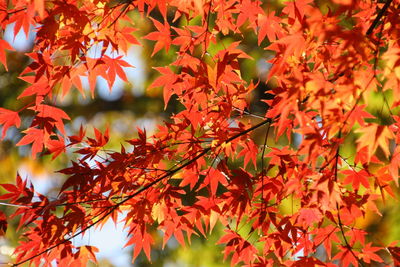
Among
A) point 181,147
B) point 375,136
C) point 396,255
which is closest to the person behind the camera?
point 375,136

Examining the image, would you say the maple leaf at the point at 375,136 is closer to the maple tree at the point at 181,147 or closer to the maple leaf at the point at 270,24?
the maple tree at the point at 181,147

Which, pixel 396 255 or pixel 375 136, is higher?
Result: pixel 375 136

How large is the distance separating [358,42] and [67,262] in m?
1.37

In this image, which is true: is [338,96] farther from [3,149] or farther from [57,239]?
[3,149]

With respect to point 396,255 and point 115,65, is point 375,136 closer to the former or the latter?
point 396,255

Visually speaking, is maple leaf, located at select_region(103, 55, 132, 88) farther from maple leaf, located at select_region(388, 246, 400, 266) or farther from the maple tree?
maple leaf, located at select_region(388, 246, 400, 266)

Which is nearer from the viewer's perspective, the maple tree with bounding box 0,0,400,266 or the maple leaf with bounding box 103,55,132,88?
the maple tree with bounding box 0,0,400,266

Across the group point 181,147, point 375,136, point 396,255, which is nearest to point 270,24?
point 181,147

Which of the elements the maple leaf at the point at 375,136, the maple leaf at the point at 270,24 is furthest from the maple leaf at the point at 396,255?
the maple leaf at the point at 270,24

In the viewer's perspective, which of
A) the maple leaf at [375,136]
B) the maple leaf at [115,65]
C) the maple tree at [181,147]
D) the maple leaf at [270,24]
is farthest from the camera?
the maple leaf at [270,24]

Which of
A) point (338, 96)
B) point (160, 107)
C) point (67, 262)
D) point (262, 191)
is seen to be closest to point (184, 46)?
point (262, 191)

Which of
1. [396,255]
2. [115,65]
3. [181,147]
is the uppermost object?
[115,65]

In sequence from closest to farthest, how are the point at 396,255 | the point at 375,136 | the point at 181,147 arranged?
the point at 375,136 → the point at 396,255 → the point at 181,147

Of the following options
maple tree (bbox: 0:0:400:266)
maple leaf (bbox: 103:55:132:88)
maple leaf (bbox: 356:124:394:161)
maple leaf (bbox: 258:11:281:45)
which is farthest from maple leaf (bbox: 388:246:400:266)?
maple leaf (bbox: 103:55:132:88)
